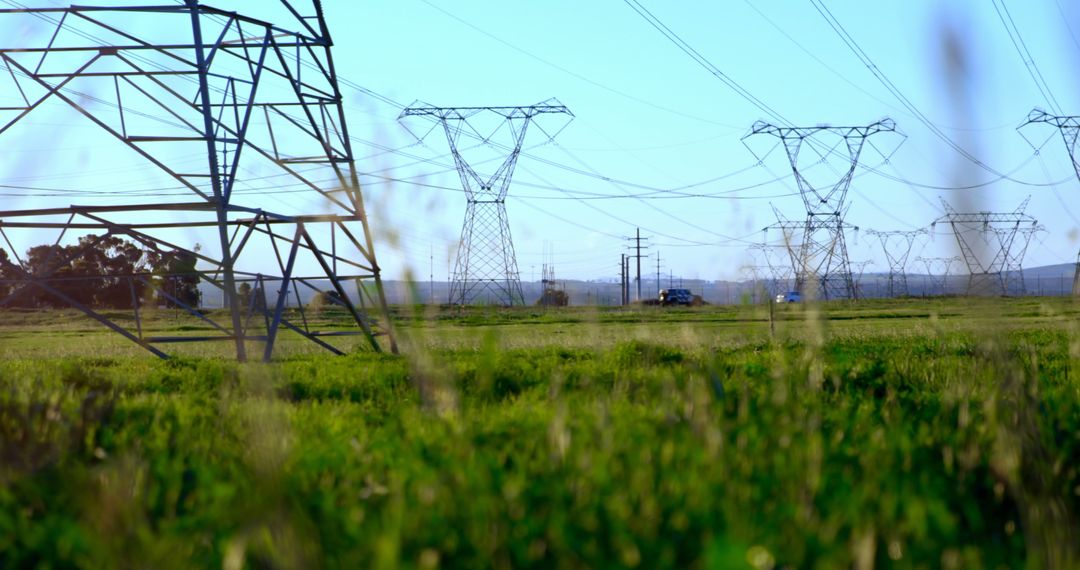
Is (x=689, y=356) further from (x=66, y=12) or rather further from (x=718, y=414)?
(x=66, y=12)

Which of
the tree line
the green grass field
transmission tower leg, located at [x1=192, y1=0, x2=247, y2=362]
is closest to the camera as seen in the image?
the green grass field

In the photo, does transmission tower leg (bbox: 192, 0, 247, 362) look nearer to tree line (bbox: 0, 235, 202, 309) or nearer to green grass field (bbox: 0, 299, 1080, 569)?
tree line (bbox: 0, 235, 202, 309)

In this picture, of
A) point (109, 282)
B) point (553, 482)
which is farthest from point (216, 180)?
point (109, 282)

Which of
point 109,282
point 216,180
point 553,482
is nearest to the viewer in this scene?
point 553,482

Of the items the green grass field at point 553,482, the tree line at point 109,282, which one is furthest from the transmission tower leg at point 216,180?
the green grass field at point 553,482

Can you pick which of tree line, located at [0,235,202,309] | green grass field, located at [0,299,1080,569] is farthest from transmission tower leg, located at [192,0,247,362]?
green grass field, located at [0,299,1080,569]

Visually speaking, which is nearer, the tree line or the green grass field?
the green grass field

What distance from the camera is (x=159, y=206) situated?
1436 centimetres

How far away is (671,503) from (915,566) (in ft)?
2.77

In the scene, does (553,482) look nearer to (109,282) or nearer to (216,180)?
(216,180)

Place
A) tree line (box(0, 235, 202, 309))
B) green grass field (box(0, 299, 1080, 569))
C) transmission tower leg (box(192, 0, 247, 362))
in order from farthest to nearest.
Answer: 1. tree line (box(0, 235, 202, 309))
2. transmission tower leg (box(192, 0, 247, 362))
3. green grass field (box(0, 299, 1080, 569))

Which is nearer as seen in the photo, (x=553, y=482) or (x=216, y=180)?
(x=553, y=482)

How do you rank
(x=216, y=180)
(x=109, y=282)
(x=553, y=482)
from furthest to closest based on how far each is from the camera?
1. (x=109, y=282)
2. (x=216, y=180)
3. (x=553, y=482)

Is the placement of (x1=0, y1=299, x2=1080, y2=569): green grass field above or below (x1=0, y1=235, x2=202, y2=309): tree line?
below
